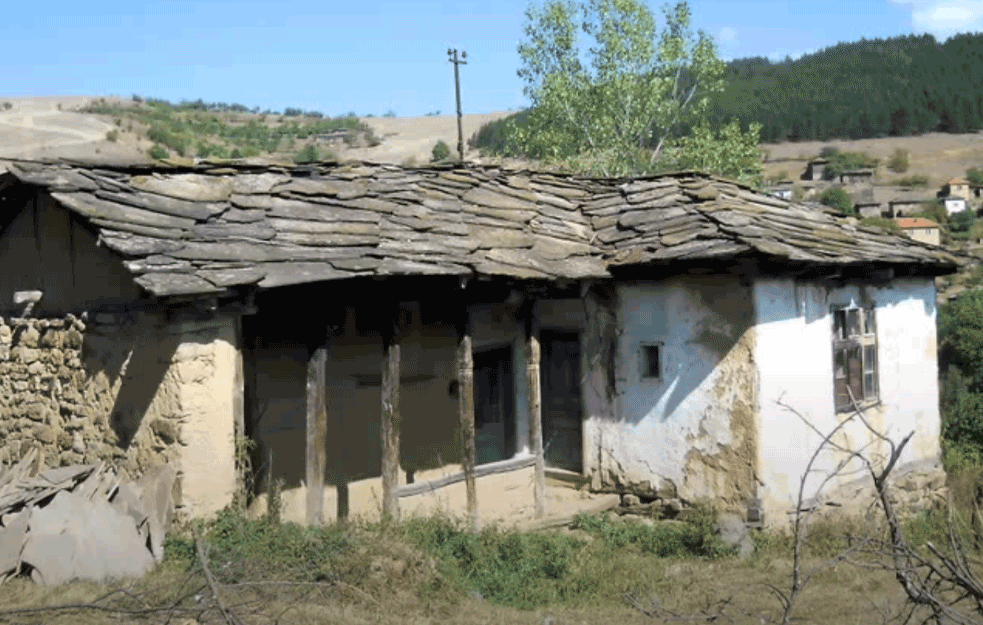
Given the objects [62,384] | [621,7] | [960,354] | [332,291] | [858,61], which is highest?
[858,61]

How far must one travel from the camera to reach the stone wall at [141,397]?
733cm

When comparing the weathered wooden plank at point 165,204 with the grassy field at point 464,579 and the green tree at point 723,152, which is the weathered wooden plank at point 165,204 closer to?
the grassy field at point 464,579

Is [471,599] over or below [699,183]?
below

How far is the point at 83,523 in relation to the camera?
6.69 meters

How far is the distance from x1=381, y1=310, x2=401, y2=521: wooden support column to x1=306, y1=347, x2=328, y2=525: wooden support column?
2.04 feet

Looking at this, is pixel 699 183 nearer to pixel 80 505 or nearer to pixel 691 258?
pixel 691 258

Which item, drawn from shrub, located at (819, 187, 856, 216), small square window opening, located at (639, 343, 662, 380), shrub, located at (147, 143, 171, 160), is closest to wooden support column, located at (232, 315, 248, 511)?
small square window opening, located at (639, 343, 662, 380)

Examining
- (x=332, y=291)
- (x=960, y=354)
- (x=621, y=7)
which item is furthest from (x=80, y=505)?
(x=960, y=354)

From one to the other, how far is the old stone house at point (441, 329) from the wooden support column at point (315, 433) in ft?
0.08

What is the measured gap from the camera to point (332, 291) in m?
8.40

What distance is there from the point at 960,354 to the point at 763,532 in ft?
90.7

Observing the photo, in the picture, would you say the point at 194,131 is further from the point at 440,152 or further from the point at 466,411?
the point at 466,411

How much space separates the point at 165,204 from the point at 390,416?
8.58ft

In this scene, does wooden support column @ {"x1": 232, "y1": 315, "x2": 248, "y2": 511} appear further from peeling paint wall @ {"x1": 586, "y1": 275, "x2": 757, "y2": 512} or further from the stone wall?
peeling paint wall @ {"x1": 586, "y1": 275, "x2": 757, "y2": 512}
